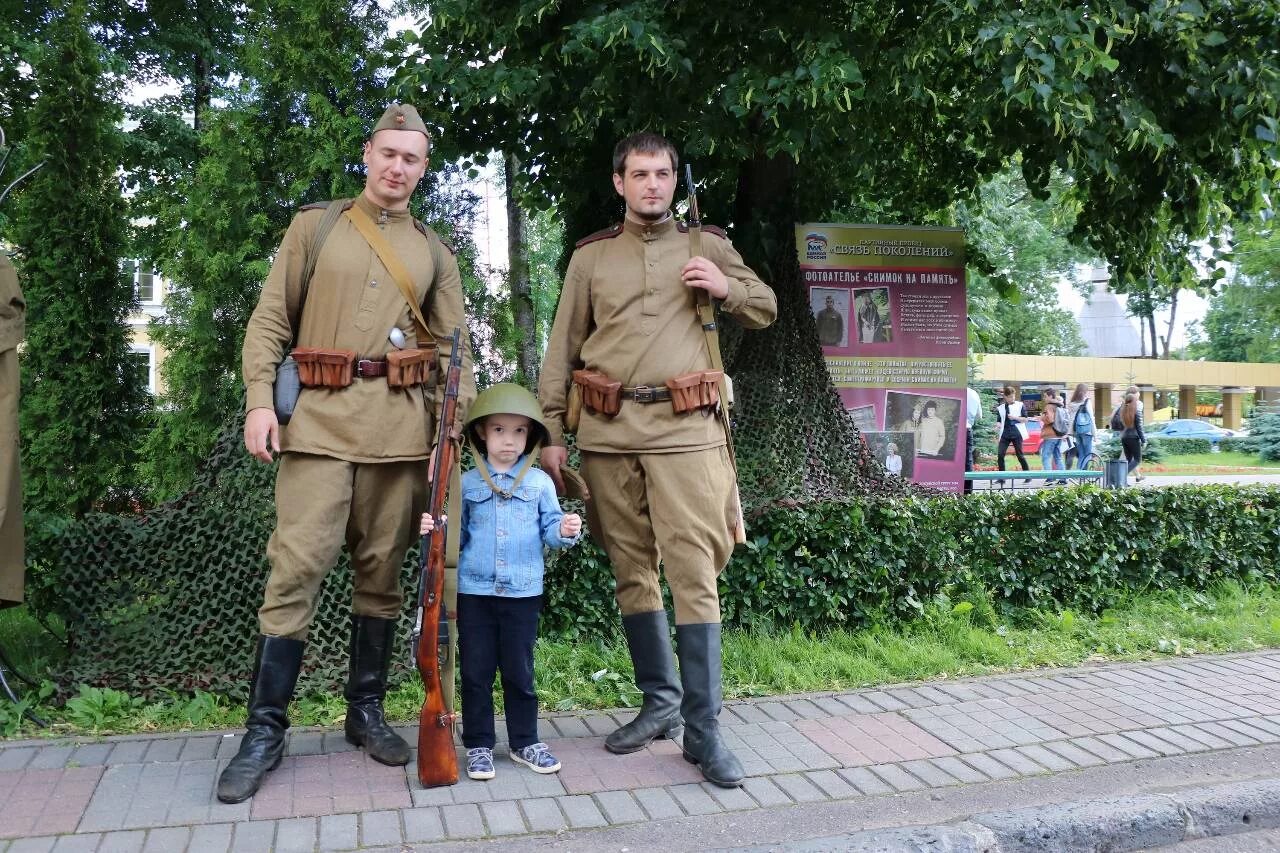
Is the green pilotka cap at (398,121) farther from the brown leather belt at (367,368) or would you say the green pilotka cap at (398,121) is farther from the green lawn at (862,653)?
the green lawn at (862,653)

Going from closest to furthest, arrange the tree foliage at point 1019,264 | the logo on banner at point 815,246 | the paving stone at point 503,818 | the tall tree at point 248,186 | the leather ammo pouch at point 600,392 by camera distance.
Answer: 1. the paving stone at point 503,818
2. the leather ammo pouch at point 600,392
3. the tall tree at point 248,186
4. the logo on banner at point 815,246
5. the tree foliage at point 1019,264

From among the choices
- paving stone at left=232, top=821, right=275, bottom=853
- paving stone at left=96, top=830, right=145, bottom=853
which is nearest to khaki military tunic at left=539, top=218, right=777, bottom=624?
paving stone at left=232, top=821, right=275, bottom=853

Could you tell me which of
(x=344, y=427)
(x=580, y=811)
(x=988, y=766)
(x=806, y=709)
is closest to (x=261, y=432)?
(x=344, y=427)

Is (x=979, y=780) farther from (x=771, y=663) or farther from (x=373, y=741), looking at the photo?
(x=373, y=741)

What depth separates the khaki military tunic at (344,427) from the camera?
142 inches

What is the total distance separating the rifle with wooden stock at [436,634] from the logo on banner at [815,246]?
388cm

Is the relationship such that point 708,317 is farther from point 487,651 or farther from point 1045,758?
point 1045,758

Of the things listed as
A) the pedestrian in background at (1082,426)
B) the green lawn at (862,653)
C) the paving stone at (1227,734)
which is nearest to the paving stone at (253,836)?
the green lawn at (862,653)

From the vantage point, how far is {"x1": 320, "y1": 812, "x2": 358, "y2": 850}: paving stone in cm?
308

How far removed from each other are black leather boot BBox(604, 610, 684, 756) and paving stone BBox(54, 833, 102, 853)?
177 cm

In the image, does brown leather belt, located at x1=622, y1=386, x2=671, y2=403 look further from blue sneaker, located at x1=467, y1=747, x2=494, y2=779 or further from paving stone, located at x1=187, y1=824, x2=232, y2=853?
paving stone, located at x1=187, y1=824, x2=232, y2=853

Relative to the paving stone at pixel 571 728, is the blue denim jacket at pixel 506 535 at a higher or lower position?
higher

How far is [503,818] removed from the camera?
3299 mm

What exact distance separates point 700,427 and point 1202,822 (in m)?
2.26
